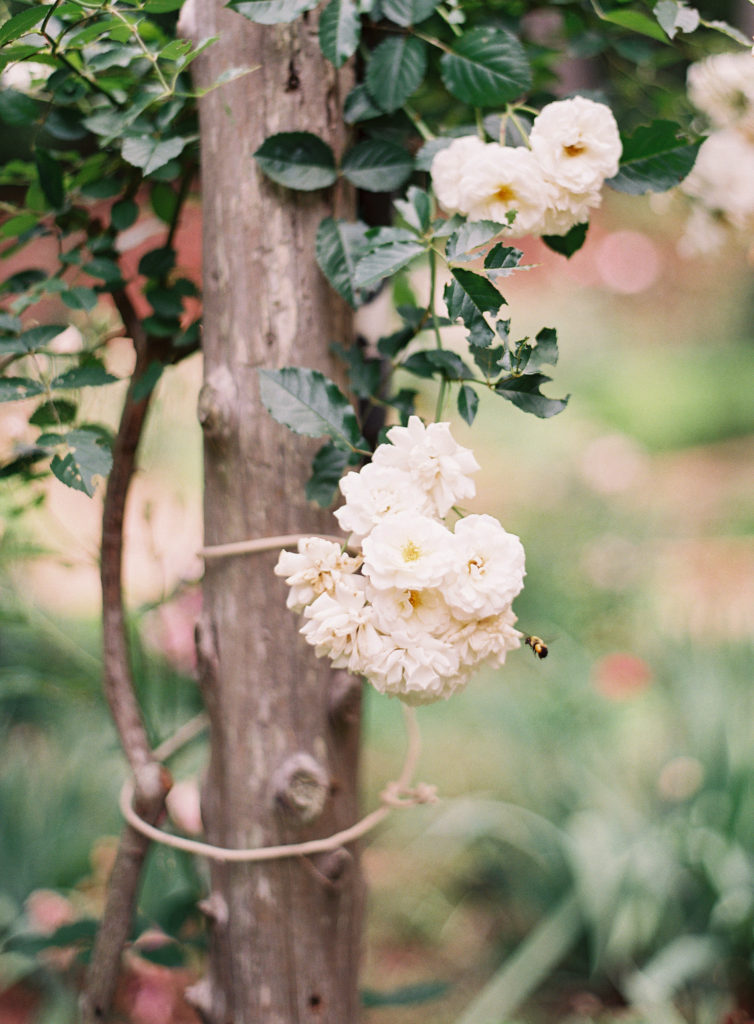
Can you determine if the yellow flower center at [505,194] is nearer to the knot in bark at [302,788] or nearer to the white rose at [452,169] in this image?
the white rose at [452,169]

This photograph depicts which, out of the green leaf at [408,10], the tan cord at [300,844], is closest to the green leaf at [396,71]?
the green leaf at [408,10]

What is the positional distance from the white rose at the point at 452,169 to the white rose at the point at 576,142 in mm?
51

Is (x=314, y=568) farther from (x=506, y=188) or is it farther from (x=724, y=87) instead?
(x=724, y=87)

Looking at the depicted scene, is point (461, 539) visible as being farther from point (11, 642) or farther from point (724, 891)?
point (11, 642)

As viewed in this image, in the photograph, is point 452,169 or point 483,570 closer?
point 483,570

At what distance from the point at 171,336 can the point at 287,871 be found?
1.83ft

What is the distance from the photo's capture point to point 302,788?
0.75 meters

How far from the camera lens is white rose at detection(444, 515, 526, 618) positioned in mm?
494

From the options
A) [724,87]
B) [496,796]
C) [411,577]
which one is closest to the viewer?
[411,577]

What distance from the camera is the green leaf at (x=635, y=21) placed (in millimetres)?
697

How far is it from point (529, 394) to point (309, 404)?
176 mm

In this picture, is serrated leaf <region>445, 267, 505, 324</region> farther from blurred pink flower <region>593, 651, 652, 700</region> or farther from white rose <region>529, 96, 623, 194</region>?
blurred pink flower <region>593, 651, 652, 700</region>

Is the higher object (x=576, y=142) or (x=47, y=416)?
(x=576, y=142)

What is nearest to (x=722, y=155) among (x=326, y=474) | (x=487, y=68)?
(x=487, y=68)
